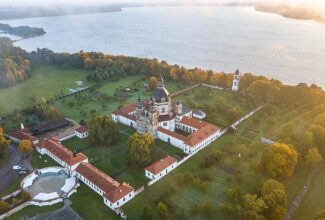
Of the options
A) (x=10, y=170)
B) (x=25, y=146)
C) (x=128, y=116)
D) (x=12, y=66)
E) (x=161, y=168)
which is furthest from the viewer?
(x=12, y=66)

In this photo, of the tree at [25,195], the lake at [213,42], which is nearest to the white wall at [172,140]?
the tree at [25,195]

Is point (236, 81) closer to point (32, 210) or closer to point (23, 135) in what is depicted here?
point (23, 135)

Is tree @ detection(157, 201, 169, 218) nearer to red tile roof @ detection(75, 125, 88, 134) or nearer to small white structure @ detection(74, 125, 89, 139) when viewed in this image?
small white structure @ detection(74, 125, 89, 139)

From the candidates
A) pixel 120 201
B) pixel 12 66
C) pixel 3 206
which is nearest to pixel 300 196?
pixel 120 201

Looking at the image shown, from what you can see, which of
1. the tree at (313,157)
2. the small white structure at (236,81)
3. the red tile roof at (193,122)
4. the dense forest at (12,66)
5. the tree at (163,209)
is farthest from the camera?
the dense forest at (12,66)

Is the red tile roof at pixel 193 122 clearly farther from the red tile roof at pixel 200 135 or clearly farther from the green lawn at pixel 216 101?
the green lawn at pixel 216 101

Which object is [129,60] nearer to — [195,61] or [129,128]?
[195,61]

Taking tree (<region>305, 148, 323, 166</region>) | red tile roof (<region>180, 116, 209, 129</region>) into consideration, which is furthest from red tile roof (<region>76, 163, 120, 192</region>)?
tree (<region>305, 148, 323, 166</region>)
